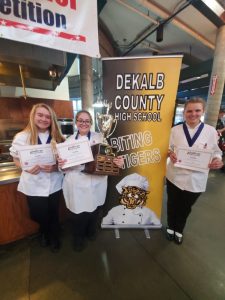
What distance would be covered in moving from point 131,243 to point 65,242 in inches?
30.5

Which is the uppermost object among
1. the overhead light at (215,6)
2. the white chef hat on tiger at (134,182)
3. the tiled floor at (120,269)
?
the overhead light at (215,6)

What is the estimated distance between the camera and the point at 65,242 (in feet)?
5.93

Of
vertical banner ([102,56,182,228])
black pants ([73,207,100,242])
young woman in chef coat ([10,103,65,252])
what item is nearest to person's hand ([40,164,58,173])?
young woman in chef coat ([10,103,65,252])

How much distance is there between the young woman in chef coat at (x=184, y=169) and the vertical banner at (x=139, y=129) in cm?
13

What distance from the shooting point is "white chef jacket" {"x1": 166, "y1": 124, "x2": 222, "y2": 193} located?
1467 millimetres

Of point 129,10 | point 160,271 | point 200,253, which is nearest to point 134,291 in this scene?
point 160,271

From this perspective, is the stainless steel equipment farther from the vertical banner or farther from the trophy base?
the trophy base

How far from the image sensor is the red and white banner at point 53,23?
1.15 m

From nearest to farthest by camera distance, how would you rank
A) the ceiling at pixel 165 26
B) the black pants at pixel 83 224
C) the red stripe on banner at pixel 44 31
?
the red stripe on banner at pixel 44 31
the black pants at pixel 83 224
the ceiling at pixel 165 26

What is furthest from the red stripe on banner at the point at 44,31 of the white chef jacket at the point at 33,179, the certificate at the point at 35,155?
the certificate at the point at 35,155

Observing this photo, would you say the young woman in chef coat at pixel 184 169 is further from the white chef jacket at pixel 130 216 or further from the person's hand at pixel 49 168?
the person's hand at pixel 49 168


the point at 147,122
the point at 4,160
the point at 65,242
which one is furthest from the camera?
the point at 4,160

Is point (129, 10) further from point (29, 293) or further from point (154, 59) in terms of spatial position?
point (29, 293)

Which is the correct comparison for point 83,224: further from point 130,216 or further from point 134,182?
point 134,182
